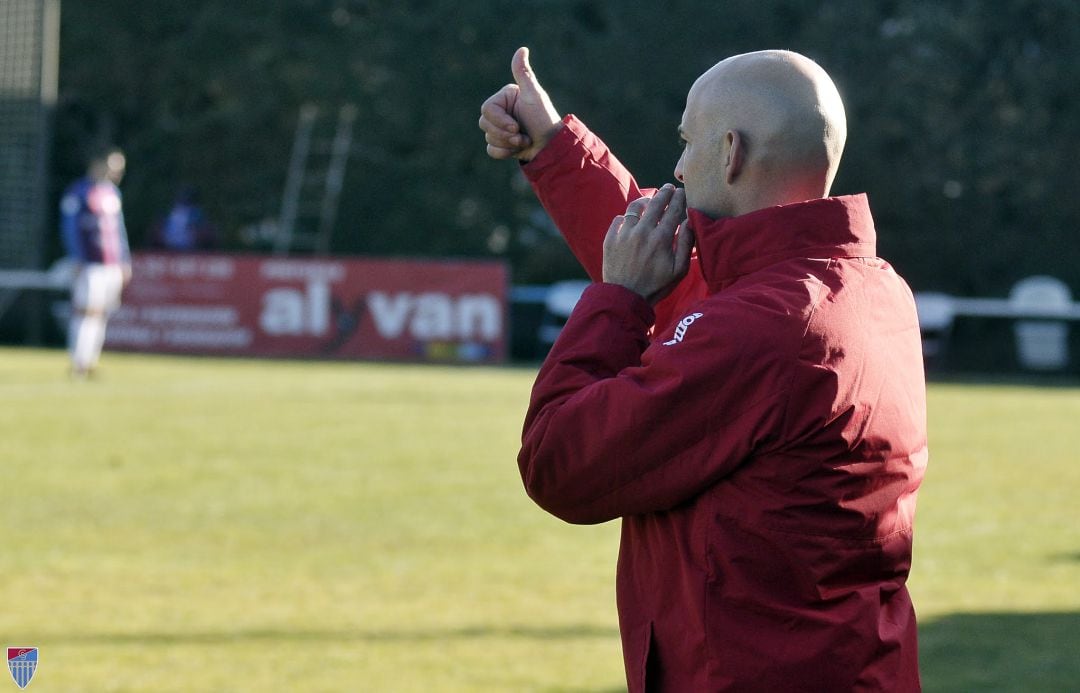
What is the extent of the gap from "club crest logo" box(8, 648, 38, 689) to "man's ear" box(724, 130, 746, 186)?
3.43 m

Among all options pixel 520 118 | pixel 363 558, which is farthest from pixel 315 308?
pixel 520 118

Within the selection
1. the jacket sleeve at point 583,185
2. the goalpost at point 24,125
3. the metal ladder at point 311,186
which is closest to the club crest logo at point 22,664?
the jacket sleeve at point 583,185

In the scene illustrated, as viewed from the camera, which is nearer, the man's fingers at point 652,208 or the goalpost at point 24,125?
the man's fingers at point 652,208

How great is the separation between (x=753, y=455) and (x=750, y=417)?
2.8 inches

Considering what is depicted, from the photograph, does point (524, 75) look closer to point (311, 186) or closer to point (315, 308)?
point (315, 308)

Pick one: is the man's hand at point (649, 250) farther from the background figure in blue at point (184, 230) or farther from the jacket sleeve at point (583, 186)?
the background figure in blue at point (184, 230)

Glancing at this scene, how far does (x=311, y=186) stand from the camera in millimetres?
27156

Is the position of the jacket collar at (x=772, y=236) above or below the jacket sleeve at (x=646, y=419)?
above

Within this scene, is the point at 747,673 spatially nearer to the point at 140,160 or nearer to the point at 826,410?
the point at 826,410

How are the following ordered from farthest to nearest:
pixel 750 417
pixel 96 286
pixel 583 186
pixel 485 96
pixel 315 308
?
pixel 485 96, pixel 315 308, pixel 96 286, pixel 583 186, pixel 750 417

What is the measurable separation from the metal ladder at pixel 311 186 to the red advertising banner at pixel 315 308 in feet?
13.5

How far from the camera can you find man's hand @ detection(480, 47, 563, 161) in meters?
2.92

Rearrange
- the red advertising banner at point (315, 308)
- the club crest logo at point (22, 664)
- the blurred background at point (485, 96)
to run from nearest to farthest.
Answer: the club crest logo at point (22, 664), the red advertising banner at point (315, 308), the blurred background at point (485, 96)

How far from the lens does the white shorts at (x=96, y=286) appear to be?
17859 mm
